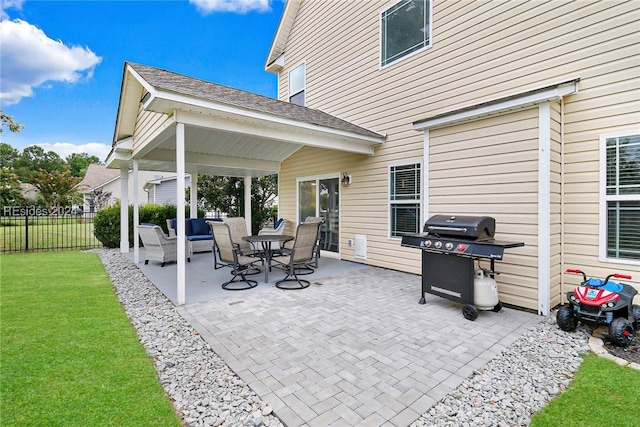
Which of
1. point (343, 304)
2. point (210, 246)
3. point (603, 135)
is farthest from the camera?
point (210, 246)

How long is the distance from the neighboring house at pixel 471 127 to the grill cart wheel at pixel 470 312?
97 centimetres

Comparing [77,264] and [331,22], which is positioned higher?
[331,22]

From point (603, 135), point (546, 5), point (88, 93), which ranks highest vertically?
point (88, 93)

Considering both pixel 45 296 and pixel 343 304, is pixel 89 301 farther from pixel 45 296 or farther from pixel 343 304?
pixel 343 304

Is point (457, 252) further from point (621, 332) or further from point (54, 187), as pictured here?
point (54, 187)

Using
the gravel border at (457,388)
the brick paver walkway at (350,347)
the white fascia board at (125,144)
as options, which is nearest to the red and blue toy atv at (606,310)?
the gravel border at (457,388)

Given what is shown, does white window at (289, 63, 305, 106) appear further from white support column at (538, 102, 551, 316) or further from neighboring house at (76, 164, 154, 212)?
neighboring house at (76, 164, 154, 212)

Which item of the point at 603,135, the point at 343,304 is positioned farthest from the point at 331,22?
the point at 343,304

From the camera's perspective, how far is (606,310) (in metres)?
3.12

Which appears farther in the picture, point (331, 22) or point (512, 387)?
point (331, 22)

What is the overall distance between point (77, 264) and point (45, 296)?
11.1ft

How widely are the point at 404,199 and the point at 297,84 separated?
6.05 m

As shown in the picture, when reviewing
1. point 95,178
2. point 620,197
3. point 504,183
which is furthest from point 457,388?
point 95,178

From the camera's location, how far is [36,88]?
21.8 m
